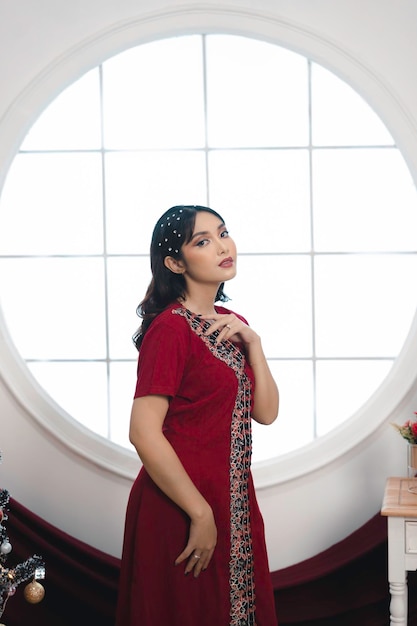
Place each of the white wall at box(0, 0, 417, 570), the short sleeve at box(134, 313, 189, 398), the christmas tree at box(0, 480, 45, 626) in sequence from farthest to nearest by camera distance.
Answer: the white wall at box(0, 0, 417, 570), the christmas tree at box(0, 480, 45, 626), the short sleeve at box(134, 313, 189, 398)

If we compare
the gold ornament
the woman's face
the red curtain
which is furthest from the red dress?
the red curtain

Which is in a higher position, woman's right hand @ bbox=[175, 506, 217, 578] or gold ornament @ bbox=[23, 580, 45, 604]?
woman's right hand @ bbox=[175, 506, 217, 578]

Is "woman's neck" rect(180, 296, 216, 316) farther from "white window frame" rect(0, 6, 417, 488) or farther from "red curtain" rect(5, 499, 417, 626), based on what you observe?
"red curtain" rect(5, 499, 417, 626)

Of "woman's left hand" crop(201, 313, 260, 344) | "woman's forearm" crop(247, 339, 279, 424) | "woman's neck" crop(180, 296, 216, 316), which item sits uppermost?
"woman's neck" crop(180, 296, 216, 316)

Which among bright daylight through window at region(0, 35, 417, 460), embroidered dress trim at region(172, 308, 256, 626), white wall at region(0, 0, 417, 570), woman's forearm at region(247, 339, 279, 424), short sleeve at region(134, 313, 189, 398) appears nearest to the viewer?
short sleeve at region(134, 313, 189, 398)

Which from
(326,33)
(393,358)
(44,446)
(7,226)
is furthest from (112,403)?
(326,33)

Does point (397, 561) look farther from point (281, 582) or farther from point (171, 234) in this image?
point (171, 234)

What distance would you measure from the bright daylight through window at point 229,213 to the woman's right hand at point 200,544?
4.75ft

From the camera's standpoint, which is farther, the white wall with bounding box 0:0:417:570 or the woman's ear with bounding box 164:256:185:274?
the white wall with bounding box 0:0:417:570

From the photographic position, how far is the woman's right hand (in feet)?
6.19

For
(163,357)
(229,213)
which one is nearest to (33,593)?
(163,357)

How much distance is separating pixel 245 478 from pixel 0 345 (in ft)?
4.43

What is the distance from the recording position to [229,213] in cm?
340

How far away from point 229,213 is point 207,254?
55.6 inches
